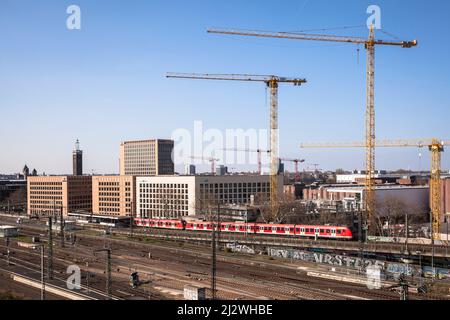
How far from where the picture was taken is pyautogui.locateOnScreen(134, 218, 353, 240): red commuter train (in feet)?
104

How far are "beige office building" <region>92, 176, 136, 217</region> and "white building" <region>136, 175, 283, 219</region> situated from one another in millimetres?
1426

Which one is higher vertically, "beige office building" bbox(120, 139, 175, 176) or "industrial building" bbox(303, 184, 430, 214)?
"beige office building" bbox(120, 139, 175, 176)

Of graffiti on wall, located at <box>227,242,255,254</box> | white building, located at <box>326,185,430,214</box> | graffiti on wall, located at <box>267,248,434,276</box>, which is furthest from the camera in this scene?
white building, located at <box>326,185,430,214</box>

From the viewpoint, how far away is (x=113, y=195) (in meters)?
62.8

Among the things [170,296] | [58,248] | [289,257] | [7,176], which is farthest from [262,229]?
[7,176]

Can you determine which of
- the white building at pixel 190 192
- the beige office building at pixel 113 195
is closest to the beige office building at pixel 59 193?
the beige office building at pixel 113 195

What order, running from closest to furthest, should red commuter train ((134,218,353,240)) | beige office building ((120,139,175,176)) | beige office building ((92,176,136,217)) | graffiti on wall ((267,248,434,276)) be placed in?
graffiti on wall ((267,248,434,276))
red commuter train ((134,218,353,240))
beige office building ((92,176,136,217))
beige office building ((120,139,175,176))

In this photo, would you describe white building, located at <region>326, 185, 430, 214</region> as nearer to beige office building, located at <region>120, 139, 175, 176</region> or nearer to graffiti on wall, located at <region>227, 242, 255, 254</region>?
graffiti on wall, located at <region>227, 242, 255, 254</region>

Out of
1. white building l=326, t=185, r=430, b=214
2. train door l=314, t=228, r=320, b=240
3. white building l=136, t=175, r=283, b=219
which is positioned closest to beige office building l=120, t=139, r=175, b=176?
white building l=136, t=175, r=283, b=219

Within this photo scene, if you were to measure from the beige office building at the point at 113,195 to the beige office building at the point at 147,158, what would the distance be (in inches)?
1018

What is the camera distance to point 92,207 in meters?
66.8

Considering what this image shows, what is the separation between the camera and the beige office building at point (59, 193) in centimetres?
6756

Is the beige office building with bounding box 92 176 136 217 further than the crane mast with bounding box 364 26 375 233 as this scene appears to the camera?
Yes
